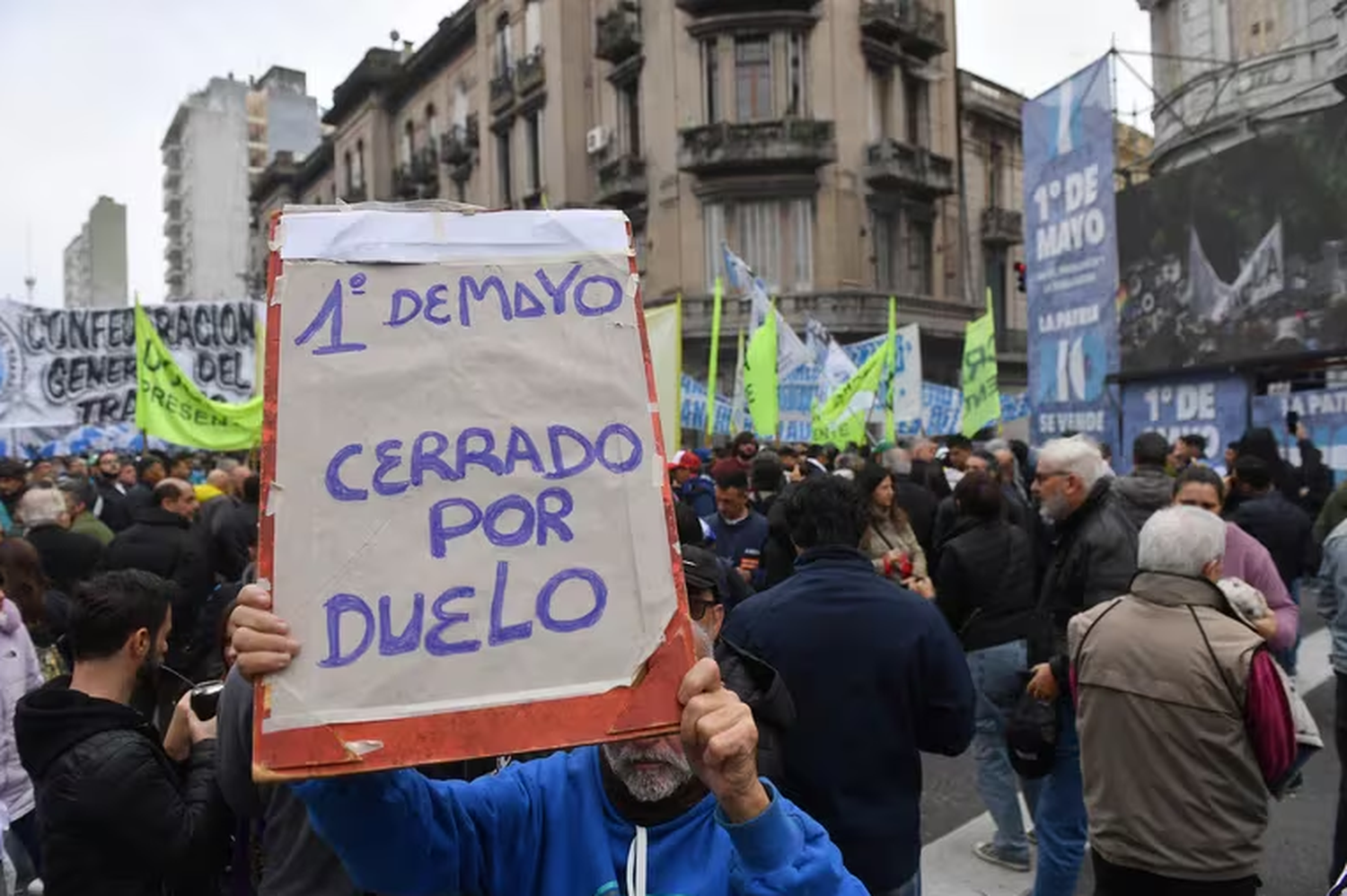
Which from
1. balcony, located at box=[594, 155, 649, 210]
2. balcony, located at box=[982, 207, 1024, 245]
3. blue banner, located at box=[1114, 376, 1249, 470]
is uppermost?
balcony, located at box=[594, 155, 649, 210]

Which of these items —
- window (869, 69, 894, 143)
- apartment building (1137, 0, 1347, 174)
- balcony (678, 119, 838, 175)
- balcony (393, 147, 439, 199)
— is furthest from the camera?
balcony (393, 147, 439, 199)

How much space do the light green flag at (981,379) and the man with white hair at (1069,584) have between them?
9.03 meters

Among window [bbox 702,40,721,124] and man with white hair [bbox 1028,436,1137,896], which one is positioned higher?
window [bbox 702,40,721,124]

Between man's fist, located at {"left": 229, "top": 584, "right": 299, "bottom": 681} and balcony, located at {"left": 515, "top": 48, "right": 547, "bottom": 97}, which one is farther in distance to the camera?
balcony, located at {"left": 515, "top": 48, "right": 547, "bottom": 97}

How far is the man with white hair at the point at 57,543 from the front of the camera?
5480 millimetres

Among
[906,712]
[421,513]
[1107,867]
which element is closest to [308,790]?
[421,513]

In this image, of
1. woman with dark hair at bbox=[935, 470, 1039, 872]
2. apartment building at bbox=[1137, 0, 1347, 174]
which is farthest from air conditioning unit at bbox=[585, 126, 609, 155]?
Result: woman with dark hair at bbox=[935, 470, 1039, 872]

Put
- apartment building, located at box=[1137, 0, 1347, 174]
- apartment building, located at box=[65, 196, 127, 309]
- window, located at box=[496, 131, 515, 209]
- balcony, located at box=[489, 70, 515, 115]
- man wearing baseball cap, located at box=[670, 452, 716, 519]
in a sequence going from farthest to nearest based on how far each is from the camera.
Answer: apartment building, located at box=[65, 196, 127, 309] < window, located at box=[496, 131, 515, 209] < balcony, located at box=[489, 70, 515, 115] < apartment building, located at box=[1137, 0, 1347, 174] < man wearing baseball cap, located at box=[670, 452, 716, 519]

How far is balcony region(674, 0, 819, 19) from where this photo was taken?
2428 cm

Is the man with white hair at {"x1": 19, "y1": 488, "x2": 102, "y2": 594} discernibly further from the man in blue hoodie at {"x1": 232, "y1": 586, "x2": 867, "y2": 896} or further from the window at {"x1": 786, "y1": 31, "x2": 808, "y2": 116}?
the window at {"x1": 786, "y1": 31, "x2": 808, "y2": 116}

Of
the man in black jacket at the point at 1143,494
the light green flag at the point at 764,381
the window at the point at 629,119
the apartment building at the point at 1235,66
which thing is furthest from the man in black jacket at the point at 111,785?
the window at the point at 629,119

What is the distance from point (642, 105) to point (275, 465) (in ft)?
84.3

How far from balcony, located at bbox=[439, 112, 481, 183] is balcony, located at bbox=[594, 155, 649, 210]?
8.00 m

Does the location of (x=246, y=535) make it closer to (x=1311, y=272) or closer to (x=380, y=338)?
(x=380, y=338)
